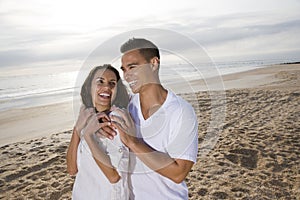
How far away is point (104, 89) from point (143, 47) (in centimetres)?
45

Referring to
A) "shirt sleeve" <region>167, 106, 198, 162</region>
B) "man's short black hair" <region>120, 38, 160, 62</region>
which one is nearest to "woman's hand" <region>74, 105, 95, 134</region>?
"man's short black hair" <region>120, 38, 160, 62</region>

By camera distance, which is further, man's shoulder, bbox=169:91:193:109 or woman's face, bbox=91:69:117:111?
woman's face, bbox=91:69:117:111

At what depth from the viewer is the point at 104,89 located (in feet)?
6.85

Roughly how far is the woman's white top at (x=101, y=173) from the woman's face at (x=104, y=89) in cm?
29

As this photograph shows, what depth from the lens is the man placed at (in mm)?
1686

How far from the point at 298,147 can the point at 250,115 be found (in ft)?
9.58

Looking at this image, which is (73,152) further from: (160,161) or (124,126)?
(160,161)

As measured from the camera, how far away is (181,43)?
1.86m

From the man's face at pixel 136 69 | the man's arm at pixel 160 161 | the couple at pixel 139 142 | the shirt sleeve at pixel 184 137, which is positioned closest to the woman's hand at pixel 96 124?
the couple at pixel 139 142

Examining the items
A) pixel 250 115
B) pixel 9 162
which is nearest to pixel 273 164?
pixel 250 115

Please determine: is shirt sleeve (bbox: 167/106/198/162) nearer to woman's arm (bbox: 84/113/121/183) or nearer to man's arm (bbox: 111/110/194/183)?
man's arm (bbox: 111/110/194/183)

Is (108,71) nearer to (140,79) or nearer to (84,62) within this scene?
(84,62)

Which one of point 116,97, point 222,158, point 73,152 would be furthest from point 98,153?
point 222,158

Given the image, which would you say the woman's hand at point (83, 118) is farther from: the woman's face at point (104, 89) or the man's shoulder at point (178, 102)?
the man's shoulder at point (178, 102)
